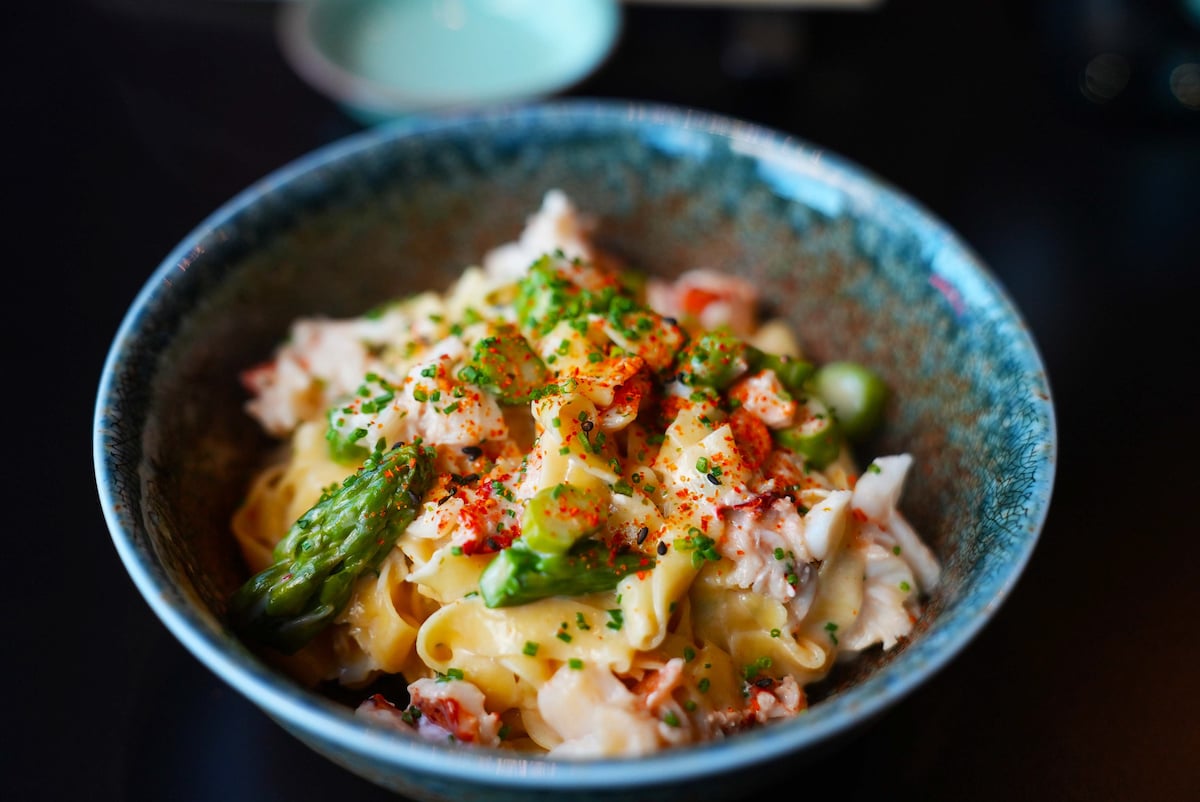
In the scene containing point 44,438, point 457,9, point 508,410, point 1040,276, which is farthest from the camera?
point 457,9

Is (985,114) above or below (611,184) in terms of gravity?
above

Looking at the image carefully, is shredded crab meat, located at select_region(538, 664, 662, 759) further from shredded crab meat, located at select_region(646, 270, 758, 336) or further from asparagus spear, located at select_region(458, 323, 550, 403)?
shredded crab meat, located at select_region(646, 270, 758, 336)

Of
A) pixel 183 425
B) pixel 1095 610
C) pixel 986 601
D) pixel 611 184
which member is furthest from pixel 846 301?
pixel 183 425

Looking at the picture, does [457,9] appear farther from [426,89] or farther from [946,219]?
[946,219]

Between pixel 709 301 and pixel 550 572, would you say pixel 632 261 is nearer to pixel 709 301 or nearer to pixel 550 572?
pixel 709 301

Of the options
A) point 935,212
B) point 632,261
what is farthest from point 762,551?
point 935,212

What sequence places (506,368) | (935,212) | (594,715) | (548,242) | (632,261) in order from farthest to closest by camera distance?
(935,212)
(632,261)
(548,242)
(506,368)
(594,715)

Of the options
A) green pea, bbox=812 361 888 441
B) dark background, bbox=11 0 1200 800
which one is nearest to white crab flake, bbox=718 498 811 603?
dark background, bbox=11 0 1200 800

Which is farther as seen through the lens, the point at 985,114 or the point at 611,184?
the point at 985,114
